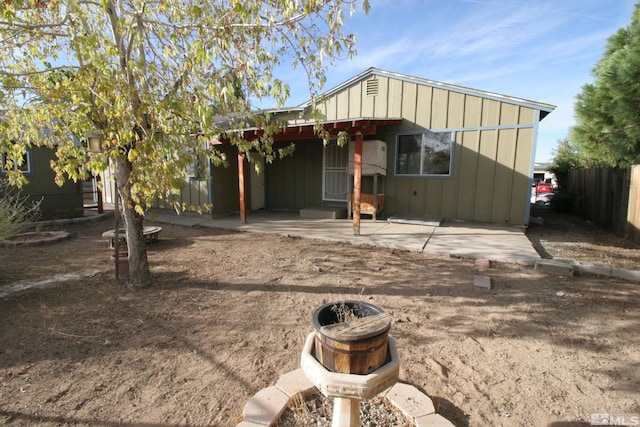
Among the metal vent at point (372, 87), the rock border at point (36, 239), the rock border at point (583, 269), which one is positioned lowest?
the rock border at point (36, 239)

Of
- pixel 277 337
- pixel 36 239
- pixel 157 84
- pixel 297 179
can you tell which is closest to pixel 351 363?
pixel 277 337

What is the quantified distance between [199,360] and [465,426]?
1.91 m

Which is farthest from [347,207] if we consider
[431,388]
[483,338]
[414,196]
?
[431,388]

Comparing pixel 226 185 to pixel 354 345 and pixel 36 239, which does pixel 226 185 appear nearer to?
pixel 36 239

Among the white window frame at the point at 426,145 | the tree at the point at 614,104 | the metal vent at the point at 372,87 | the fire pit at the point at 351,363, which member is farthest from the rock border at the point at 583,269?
the metal vent at the point at 372,87

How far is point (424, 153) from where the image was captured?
7758mm

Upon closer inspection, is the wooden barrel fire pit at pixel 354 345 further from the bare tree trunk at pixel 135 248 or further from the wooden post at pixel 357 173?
the wooden post at pixel 357 173

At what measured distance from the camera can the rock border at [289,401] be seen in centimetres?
179

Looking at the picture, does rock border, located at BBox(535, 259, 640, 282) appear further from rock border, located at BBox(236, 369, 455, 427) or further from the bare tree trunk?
the bare tree trunk

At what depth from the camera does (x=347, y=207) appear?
8.80m

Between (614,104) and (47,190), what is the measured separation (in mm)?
13308

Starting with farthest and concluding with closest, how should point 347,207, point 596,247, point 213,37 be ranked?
point 347,207 → point 596,247 → point 213,37

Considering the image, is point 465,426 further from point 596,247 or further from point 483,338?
point 596,247

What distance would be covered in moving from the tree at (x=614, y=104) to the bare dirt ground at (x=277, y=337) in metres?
2.56
